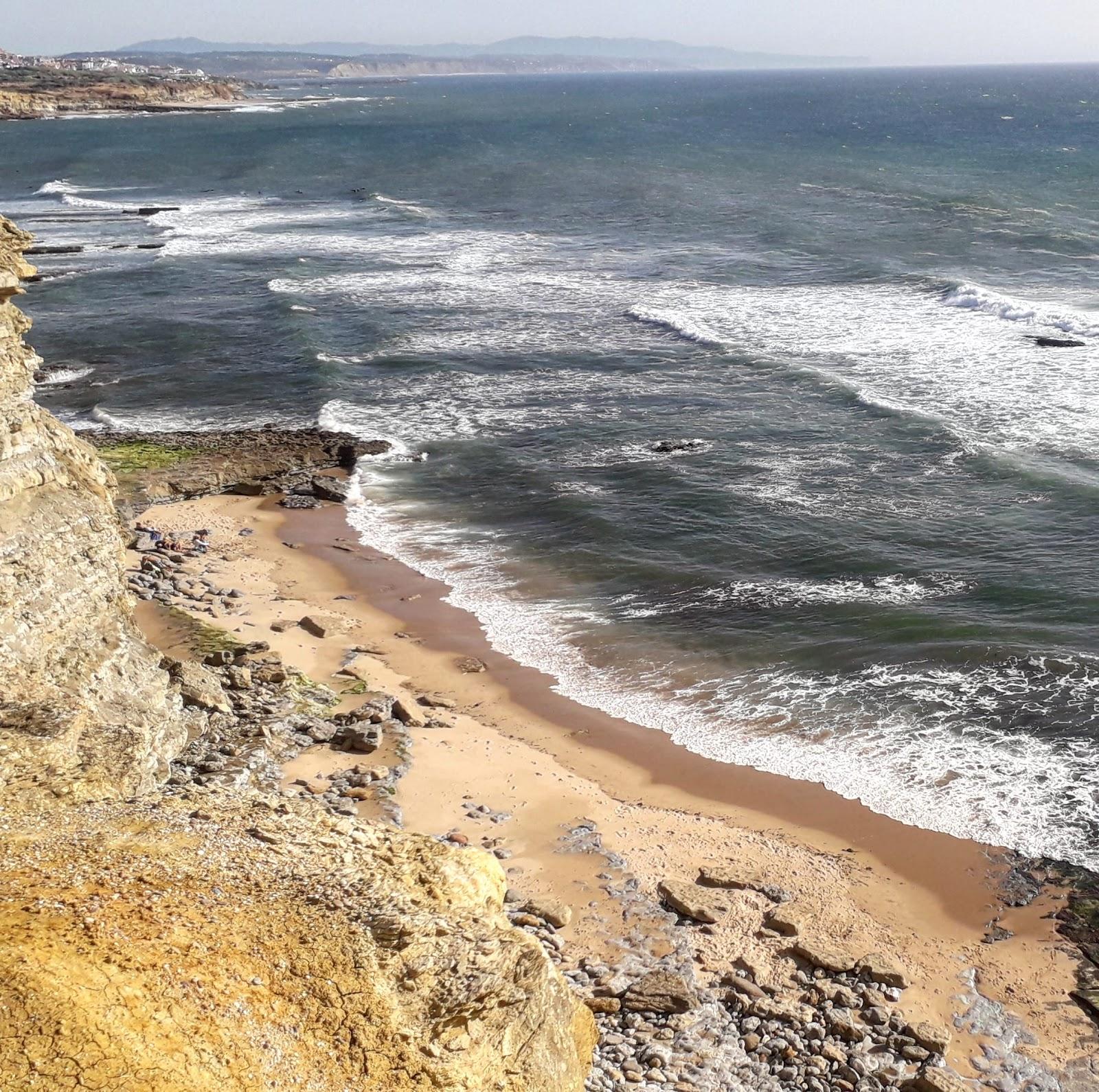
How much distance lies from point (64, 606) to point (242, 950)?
8200 millimetres

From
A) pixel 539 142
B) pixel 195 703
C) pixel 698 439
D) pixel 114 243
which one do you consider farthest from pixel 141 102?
pixel 195 703

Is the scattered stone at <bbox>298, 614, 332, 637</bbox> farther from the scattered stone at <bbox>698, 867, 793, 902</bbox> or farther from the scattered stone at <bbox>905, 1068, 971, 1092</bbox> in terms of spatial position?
the scattered stone at <bbox>905, 1068, 971, 1092</bbox>

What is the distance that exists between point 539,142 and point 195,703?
116 meters

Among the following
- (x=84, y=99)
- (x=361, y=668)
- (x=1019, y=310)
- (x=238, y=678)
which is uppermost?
(x=84, y=99)

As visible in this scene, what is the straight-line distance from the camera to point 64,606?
1484 cm

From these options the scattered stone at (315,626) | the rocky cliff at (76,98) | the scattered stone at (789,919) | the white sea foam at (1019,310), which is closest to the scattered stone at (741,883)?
the scattered stone at (789,919)

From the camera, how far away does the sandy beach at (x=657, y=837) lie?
560 inches

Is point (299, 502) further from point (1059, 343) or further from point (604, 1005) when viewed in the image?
point (1059, 343)

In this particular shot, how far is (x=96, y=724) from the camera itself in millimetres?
13195

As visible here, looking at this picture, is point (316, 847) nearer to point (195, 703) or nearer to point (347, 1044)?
point (347, 1044)

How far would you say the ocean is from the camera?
21.2 meters

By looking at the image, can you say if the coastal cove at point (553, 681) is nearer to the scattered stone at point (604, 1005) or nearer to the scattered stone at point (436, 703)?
the scattered stone at point (436, 703)

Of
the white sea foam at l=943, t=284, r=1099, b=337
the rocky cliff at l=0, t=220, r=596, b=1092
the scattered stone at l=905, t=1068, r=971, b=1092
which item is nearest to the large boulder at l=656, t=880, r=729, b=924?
the scattered stone at l=905, t=1068, r=971, b=1092

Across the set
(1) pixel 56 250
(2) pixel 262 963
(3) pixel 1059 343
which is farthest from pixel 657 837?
(1) pixel 56 250
